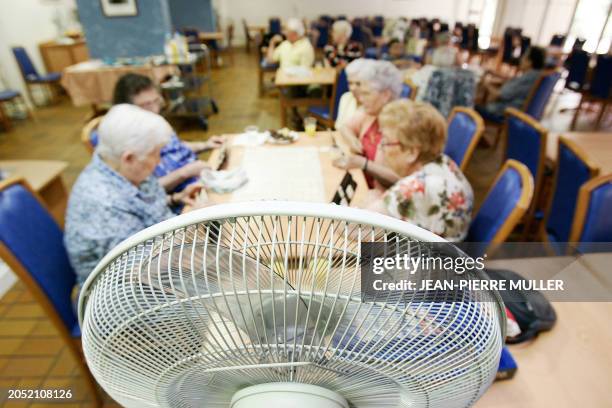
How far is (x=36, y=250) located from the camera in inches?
48.6

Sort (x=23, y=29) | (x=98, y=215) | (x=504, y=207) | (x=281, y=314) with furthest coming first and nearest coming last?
(x=23, y=29) → (x=504, y=207) → (x=98, y=215) → (x=281, y=314)

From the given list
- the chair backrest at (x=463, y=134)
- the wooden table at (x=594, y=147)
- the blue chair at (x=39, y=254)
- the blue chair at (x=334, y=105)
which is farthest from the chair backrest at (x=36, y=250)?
the blue chair at (x=334, y=105)

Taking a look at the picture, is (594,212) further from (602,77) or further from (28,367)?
(602,77)

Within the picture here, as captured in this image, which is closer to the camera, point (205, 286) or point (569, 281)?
point (205, 286)

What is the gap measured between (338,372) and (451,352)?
0.13 meters

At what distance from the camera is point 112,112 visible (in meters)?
1.27

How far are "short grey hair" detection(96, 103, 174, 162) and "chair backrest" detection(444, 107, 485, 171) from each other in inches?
60.4

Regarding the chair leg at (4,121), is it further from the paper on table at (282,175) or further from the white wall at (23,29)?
the paper on table at (282,175)

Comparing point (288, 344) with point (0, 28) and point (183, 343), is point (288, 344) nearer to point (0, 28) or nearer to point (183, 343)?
point (183, 343)

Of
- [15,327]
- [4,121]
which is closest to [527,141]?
[15,327]

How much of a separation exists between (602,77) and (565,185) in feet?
13.9

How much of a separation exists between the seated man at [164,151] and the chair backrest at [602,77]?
5421 mm

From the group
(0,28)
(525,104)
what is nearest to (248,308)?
(525,104)

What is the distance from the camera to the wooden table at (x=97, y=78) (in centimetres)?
467
